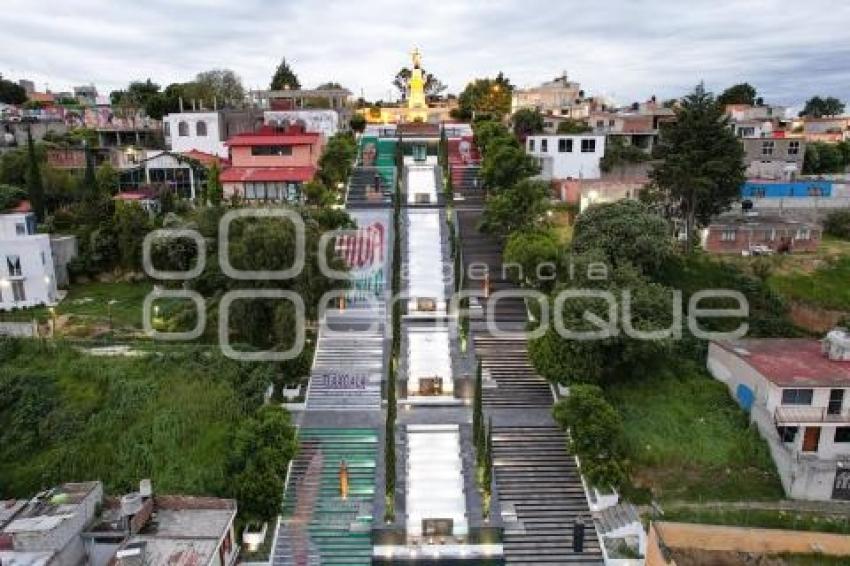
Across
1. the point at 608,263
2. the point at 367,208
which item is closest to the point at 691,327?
the point at 608,263

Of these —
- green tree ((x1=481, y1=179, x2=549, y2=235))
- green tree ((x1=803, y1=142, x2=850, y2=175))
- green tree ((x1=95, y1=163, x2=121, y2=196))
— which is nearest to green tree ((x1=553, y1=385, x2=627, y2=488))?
green tree ((x1=481, y1=179, x2=549, y2=235))

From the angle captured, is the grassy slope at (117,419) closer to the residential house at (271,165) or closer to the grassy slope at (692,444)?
the grassy slope at (692,444)

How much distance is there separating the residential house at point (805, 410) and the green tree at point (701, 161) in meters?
11.5

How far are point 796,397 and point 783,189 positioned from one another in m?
24.3

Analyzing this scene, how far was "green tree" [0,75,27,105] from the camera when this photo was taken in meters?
79.7

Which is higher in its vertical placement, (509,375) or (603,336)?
(603,336)

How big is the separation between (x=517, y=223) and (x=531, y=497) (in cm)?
1776

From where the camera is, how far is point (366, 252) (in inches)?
1502

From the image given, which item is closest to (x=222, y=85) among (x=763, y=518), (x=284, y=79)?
(x=284, y=79)

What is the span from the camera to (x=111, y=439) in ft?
76.5

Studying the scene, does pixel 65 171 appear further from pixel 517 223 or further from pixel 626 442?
pixel 626 442

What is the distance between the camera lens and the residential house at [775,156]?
4856 centimetres

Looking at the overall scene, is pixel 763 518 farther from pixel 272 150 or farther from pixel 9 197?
pixel 9 197

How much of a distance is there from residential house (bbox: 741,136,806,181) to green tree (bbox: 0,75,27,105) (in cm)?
8045
